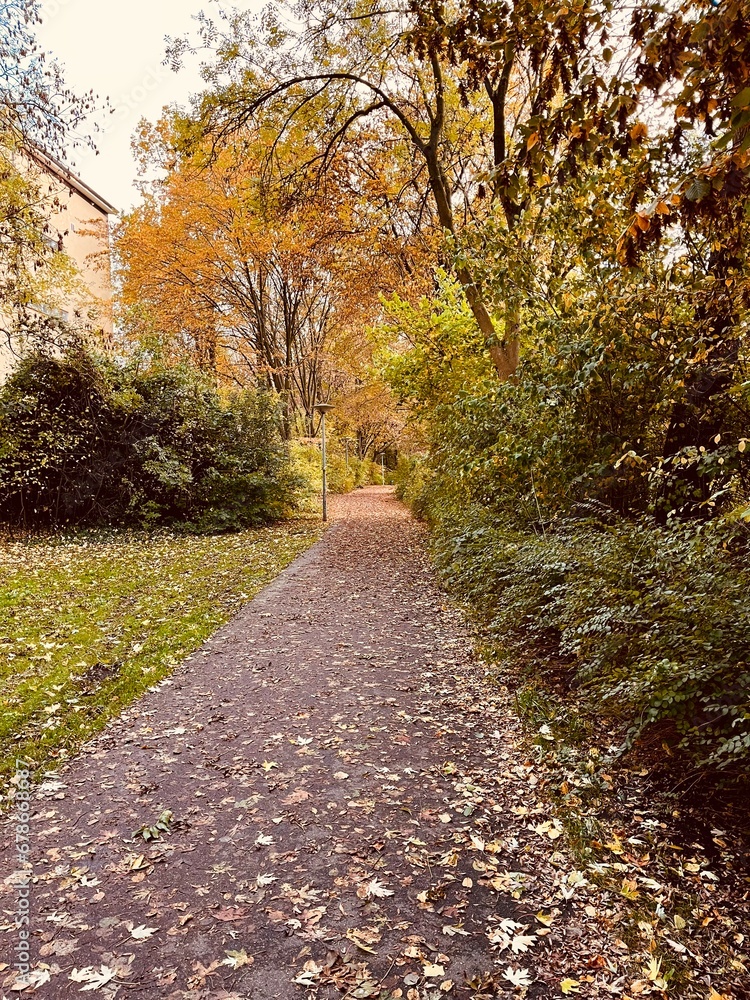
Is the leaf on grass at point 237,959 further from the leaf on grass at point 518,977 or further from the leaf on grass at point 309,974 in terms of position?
the leaf on grass at point 518,977

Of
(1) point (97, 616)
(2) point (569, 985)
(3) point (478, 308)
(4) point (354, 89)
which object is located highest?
(4) point (354, 89)

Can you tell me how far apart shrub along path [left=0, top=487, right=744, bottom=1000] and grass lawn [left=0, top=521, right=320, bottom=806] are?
387 mm

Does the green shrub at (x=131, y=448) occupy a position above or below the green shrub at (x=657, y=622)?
above

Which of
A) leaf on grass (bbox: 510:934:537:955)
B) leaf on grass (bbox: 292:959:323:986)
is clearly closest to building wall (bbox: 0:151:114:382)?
leaf on grass (bbox: 292:959:323:986)

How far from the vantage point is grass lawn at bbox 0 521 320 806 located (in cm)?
431

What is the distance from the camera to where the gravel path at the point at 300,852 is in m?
2.24

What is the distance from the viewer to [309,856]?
9.54 ft

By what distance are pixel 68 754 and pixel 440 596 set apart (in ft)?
17.6

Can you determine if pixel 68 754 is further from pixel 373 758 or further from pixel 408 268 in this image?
pixel 408 268

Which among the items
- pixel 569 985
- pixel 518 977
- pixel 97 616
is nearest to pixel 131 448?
pixel 97 616

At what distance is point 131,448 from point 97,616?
7422mm

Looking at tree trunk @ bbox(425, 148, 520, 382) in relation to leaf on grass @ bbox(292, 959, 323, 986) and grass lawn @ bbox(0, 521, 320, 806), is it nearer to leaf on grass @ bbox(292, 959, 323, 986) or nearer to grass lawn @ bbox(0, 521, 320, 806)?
grass lawn @ bbox(0, 521, 320, 806)

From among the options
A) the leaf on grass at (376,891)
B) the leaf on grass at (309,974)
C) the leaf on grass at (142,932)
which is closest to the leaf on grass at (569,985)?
the leaf on grass at (376,891)
